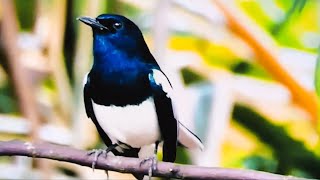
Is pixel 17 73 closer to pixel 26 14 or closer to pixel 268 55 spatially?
pixel 26 14

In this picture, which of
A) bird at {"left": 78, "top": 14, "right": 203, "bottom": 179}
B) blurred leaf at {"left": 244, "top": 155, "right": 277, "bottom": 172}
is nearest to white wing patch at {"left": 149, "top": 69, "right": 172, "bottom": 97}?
bird at {"left": 78, "top": 14, "right": 203, "bottom": 179}

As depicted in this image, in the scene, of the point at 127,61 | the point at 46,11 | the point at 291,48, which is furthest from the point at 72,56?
the point at 291,48

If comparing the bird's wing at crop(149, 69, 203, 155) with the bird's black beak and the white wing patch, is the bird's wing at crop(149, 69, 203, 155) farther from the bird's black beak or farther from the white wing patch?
the bird's black beak

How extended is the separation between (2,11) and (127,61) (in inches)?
13.3

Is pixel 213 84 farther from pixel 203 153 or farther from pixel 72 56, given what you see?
pixel 72 56

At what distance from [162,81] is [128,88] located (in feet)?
0.21

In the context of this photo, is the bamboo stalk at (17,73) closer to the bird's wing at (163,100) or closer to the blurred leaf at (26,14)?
the blurred leaf at (26,14)

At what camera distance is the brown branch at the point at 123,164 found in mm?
1058

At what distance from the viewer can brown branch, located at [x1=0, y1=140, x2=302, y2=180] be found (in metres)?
1.06

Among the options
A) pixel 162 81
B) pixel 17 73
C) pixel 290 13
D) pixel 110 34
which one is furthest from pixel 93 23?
pixel 290 13

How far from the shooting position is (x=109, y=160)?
115 cm

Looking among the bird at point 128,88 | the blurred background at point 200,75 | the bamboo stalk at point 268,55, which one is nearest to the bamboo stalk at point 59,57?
the blurred background at point 200,75

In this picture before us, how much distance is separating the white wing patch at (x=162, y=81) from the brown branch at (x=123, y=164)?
0.48 ft

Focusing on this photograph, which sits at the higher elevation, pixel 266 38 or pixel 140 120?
pixel 266 38
